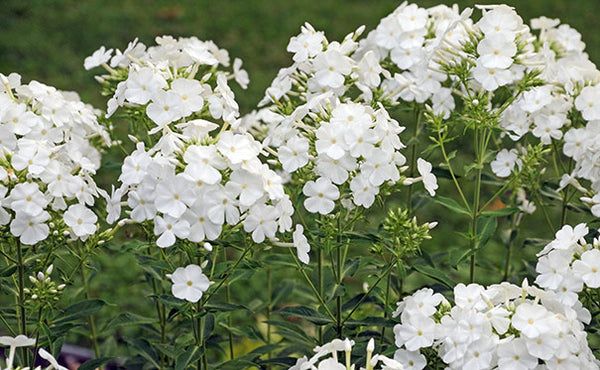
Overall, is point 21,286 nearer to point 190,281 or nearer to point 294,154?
point 190,281

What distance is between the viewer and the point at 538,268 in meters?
2.19

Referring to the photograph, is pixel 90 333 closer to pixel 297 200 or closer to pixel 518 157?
pixel 297 200

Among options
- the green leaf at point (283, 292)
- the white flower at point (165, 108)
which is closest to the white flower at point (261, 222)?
the white flower at point (165, 108)

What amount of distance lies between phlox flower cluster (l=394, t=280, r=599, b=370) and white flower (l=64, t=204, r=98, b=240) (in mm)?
915

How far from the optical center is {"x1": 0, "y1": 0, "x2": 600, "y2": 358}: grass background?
247 inches

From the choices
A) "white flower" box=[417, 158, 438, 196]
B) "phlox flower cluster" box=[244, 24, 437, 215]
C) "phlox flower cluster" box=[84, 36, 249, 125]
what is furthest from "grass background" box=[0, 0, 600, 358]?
"white flower" box=[417, 158, 438, 196]

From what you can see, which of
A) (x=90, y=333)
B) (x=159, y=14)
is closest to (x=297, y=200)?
(x=90, y=333)

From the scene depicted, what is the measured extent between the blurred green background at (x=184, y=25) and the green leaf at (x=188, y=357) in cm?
380

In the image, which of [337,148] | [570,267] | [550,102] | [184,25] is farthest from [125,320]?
[184,25]

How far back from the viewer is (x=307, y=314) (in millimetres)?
2531

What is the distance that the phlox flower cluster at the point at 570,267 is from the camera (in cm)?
210

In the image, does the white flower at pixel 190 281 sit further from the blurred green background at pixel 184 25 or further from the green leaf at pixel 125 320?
the blurred green background at pixel 184 25

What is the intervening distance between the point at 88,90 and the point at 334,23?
225 centimetres

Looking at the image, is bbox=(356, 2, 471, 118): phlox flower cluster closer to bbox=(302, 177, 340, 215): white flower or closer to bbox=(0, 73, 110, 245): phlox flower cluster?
bbox=(302, 177, 340, 215): white flower
